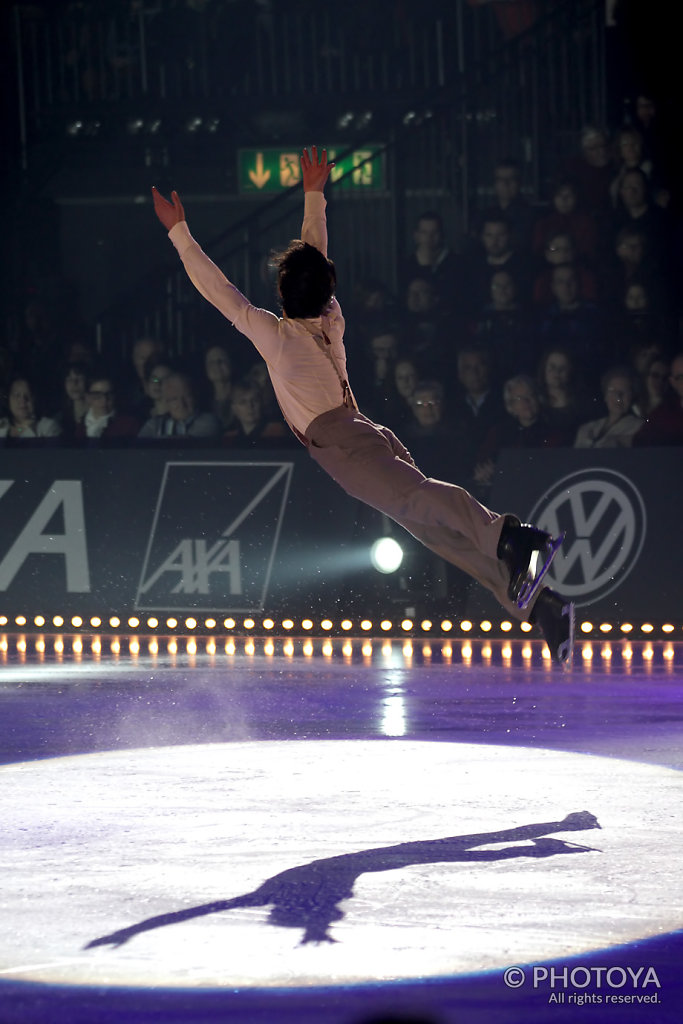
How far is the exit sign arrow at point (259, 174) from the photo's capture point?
14.7 m

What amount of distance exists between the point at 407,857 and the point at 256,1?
11333mm

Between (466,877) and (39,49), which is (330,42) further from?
(466,877)

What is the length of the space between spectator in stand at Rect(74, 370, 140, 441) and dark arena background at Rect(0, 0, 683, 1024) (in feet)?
0.12

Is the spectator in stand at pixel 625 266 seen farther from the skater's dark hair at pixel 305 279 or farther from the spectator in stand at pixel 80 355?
the skater's dark hair at pixel 305 279

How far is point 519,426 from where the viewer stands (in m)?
11.3

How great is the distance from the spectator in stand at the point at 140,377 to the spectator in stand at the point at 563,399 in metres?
3.31

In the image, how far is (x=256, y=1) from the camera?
14.8 meters

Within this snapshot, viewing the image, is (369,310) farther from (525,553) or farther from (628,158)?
(525,553)

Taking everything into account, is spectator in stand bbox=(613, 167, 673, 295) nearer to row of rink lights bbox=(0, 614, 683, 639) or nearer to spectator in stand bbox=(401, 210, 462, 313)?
spectator in stand bbox=(401, 210, 462, 313)

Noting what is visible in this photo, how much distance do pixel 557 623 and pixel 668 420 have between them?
5021mm

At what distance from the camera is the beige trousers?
611 centimetres

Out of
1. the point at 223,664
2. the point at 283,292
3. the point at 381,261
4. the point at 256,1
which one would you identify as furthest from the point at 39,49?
the point at 283,292

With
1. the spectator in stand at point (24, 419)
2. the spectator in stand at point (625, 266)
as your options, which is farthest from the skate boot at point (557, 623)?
the spectator in stand at point (24, 419)

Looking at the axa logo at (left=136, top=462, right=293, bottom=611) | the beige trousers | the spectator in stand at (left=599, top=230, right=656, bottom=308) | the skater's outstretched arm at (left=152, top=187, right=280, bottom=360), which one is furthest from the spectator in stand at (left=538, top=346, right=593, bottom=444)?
the skater's outstretched arm at (left=152, top=187, right=280, bottom=360)
